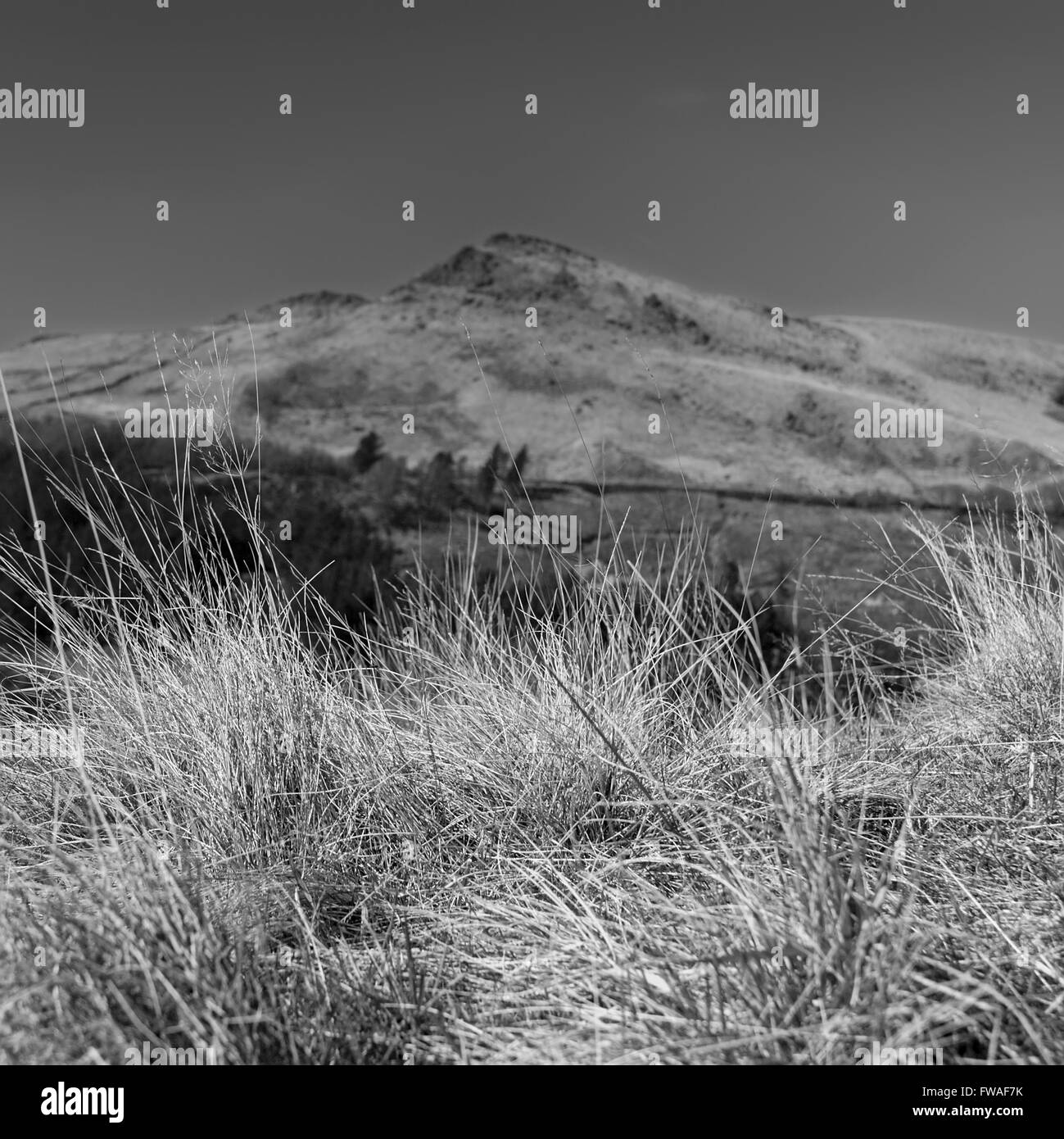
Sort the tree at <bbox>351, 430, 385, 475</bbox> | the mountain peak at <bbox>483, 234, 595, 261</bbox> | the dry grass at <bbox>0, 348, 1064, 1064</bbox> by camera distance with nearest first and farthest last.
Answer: the dry grass at <bbox>0, 348, 1064, 1064</bbox> < the tree at <bbox>351, 430, 385, 475</bbox> < the mountain peak at <bbox>483, 234, 595, 261</bbox>

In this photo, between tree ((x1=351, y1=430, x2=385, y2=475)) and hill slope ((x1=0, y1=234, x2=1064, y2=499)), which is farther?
hill slope ((x1=0, y1=234, x2=1064, y2=499))

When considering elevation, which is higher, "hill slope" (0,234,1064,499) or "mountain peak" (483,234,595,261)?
"mountain peak" (483,234,595,261)

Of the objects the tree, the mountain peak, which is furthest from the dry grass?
the mountain peak

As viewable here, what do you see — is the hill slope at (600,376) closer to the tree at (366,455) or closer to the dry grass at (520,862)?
the tree at (366,455)

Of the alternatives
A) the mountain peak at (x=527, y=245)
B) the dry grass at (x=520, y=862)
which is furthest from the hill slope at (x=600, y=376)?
the dry grass at (x=520, y=862)

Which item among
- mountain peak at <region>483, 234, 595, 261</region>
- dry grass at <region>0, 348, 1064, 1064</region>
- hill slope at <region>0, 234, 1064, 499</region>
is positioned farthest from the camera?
mountain peak at <region>483, 234, 595, 261</region>

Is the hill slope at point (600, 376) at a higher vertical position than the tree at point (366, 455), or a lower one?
higher

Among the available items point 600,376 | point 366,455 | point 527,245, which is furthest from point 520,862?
point 527,245

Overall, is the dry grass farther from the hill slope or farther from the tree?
the hill slope

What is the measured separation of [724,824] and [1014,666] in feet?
3.27

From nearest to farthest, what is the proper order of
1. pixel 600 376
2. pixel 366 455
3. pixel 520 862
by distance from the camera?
pixel 520 862 → pixel 366 455 → pixel 600 376

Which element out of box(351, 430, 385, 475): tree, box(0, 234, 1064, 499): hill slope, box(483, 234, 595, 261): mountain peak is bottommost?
box(351, 430, 385, 475): tree

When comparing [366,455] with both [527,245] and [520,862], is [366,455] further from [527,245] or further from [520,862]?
[520,862]
